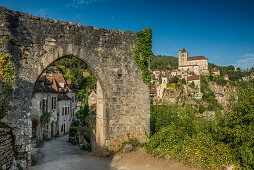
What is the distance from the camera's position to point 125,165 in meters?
7.42

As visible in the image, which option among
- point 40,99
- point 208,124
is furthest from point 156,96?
point 208,124

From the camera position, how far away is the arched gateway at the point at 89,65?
22.2 feet

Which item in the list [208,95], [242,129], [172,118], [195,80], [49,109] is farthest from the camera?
[195,80]

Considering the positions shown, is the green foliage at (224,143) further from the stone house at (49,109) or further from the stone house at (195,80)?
the stone house at (195,80)

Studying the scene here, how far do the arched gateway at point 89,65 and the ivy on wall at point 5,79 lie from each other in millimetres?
169

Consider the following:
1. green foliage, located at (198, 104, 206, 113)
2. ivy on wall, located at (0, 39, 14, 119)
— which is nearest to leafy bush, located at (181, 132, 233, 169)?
ivy on wall, located at (0, 39, 14, 119)

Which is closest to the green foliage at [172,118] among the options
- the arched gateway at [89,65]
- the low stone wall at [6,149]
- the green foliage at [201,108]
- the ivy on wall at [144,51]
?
the arched gateway at [89,65]

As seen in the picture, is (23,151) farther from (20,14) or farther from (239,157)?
(239,157)

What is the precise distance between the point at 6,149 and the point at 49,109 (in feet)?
48.3

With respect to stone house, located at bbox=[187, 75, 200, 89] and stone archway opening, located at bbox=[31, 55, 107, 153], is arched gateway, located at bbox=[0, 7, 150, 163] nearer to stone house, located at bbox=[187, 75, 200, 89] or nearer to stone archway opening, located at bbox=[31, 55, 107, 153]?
stone archway opening, located at bbox=[31, 55, 107, 153]

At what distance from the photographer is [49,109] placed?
2017 centimetres

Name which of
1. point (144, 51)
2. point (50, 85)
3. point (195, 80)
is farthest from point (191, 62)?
point (144, 51)

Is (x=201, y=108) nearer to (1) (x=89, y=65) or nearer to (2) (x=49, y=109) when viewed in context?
(2) (x=49, y=109)

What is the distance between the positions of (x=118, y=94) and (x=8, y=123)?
4.36 meters
